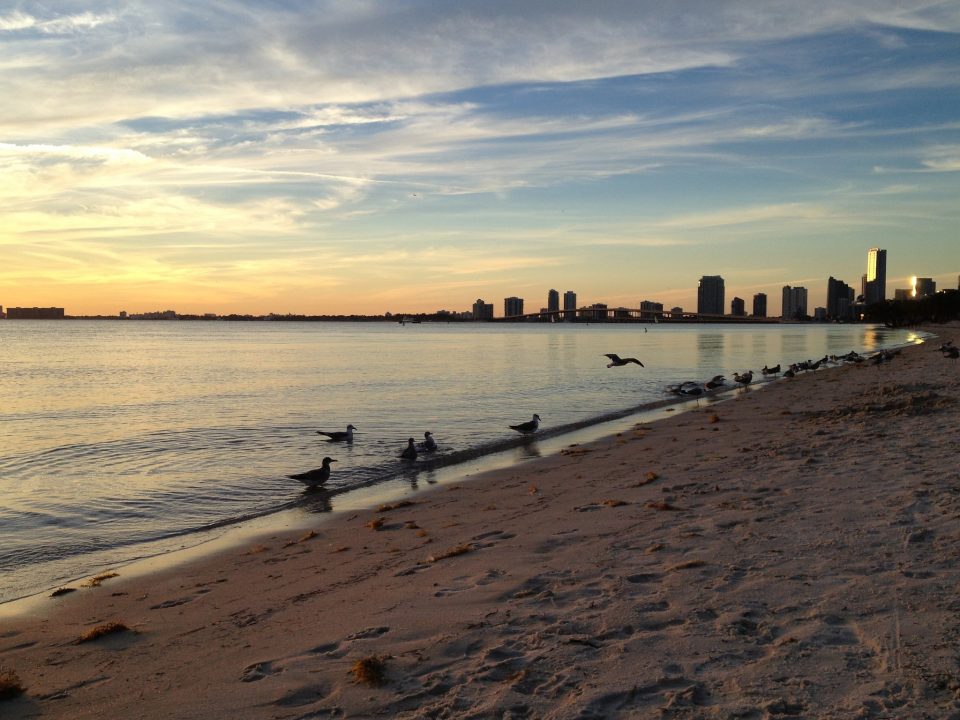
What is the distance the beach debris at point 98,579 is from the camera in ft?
25.1

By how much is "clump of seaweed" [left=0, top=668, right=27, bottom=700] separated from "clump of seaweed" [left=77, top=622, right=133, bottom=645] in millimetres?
841

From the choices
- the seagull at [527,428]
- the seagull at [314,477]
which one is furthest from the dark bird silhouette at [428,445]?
the seagull at [314,477]

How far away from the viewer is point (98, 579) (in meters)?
7.80

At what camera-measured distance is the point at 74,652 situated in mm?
5648

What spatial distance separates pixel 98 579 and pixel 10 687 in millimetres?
3136

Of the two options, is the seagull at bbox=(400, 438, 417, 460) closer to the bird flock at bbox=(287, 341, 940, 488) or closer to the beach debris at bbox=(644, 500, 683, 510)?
the bird flock at bbox=(287, 341, 940, 488)

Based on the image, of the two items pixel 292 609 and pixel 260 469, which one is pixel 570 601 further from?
pixel 260 469

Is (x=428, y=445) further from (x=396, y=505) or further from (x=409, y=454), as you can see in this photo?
(x=396, y=505)

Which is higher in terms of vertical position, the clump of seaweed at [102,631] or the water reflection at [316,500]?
the clump of seaweed at [102,631]

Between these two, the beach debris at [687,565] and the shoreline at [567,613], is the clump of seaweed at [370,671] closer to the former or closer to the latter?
the shoreline at [567,613]

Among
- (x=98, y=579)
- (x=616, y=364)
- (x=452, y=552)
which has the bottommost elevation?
(x=98, y=579)

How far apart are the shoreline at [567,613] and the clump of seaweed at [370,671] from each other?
0.07m

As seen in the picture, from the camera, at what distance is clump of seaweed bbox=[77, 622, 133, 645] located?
5.87 metres

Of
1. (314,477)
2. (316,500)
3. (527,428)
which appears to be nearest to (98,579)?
(316,500)
